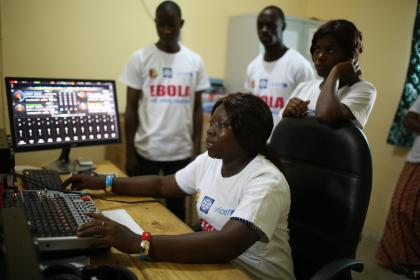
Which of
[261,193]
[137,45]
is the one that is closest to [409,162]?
[261,193]

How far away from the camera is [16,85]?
165 cm

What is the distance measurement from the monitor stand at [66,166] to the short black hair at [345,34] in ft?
4.25

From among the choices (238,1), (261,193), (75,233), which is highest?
(238,1)

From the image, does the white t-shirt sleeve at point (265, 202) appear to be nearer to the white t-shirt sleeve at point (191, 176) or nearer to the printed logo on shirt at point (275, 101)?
the white t-shirt sleeve at point (191, 176)

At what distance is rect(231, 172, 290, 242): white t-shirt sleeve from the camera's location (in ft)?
3.19

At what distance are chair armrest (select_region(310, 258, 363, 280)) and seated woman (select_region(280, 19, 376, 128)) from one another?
0.51 metres

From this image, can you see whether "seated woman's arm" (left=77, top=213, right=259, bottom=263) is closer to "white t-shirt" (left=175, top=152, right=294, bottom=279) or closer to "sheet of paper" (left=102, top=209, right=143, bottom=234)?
"white t-shirt" (left=175, top=152, right=294, bottom=279)

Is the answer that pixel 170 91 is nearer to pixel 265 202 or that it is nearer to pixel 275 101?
pixel 275 101

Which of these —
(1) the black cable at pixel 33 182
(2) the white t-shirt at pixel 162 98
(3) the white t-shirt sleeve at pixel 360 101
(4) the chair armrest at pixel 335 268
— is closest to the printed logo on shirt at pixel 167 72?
(2) the white t-shirt at pixel 162 98

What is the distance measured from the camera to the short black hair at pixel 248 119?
1.11 m

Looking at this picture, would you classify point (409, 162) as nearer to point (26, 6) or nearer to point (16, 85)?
point (16, 85)

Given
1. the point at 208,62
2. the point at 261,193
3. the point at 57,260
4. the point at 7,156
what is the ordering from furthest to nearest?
the point at 208,62
the point at 7,156
the point at 261,193
the point at 57,260

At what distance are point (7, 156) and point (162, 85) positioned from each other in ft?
3.80

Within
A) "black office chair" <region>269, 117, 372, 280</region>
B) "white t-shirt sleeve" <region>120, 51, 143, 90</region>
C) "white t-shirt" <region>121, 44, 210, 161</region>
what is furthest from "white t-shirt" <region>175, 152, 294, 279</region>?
"white t-shirt sleeve" <region>120, 51, 143, 90</region>
